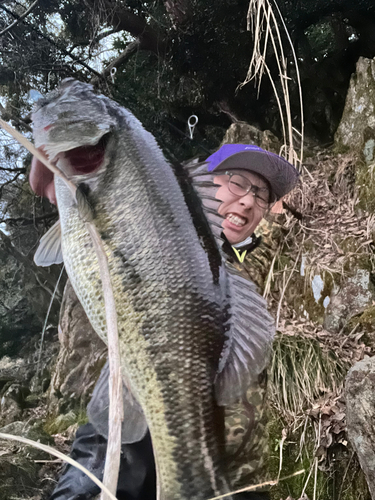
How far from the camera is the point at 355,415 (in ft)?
2.72

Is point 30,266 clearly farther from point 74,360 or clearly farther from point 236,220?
point 236,220

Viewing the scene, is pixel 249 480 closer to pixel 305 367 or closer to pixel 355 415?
pixel 355 415

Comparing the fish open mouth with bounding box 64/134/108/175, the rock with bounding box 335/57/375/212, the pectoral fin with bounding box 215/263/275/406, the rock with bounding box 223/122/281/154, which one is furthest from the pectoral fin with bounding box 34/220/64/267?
the rock with bounding box 335/57/375/212

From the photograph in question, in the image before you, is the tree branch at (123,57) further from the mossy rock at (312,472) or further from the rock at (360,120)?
the mossy rock at (312,472)

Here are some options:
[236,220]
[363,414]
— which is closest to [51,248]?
[236,220]

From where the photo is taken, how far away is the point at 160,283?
0.62m

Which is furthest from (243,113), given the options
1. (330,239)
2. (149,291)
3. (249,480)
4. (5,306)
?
(249,480)

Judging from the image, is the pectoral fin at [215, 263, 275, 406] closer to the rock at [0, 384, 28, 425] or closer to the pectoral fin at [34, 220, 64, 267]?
the pectoral fin at [34, 220, 64, 267]

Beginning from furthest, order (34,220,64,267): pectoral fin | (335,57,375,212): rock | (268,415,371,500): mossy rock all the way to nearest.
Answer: (335,57,375,212): rock < (268,415,371,500): mossy rock < (34,220,64,267): pectoral fin

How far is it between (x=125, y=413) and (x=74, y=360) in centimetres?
23

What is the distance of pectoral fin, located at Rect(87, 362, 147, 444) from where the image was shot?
1.93ft

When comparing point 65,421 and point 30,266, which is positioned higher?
point 30,266

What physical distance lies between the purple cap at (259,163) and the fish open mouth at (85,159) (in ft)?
1.18

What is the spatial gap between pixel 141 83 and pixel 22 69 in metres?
0.31
